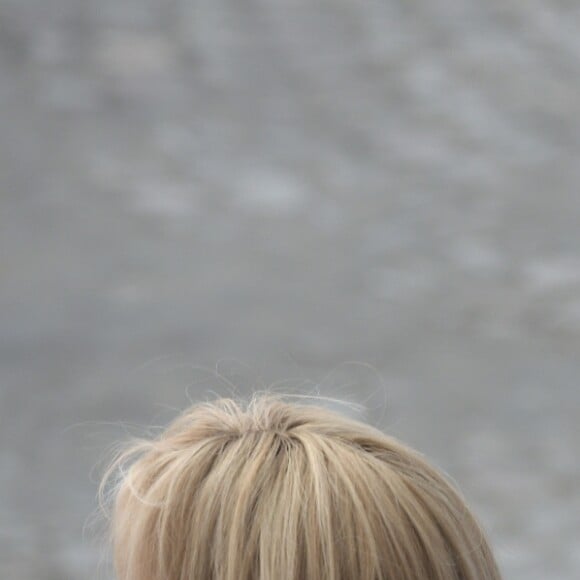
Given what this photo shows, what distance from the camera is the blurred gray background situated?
5.97 ft

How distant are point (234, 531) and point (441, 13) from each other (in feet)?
6.44

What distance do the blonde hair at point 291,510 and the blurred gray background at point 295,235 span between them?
1.22 metres

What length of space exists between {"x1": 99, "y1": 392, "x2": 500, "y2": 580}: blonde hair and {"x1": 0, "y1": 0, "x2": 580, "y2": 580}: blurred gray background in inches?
48.1

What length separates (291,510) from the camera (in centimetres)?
49

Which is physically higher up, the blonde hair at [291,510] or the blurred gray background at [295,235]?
the blurred gray background at [295,235]

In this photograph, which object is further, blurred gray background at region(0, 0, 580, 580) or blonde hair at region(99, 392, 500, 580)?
blurred gray background at region(0, 0, 580, 580)

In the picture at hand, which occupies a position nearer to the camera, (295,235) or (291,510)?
(291,510)

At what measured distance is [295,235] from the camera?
204 centimetres

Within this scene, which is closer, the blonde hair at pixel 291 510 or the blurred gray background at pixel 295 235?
the blonde hair at pixel 291 510

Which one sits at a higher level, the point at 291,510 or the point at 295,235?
the point at 295,235

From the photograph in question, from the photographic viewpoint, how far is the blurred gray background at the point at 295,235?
71.6 inches

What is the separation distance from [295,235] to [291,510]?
156 centimetres

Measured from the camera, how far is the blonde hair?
0.48 metres

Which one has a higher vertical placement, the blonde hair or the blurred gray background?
the blurred gray background
